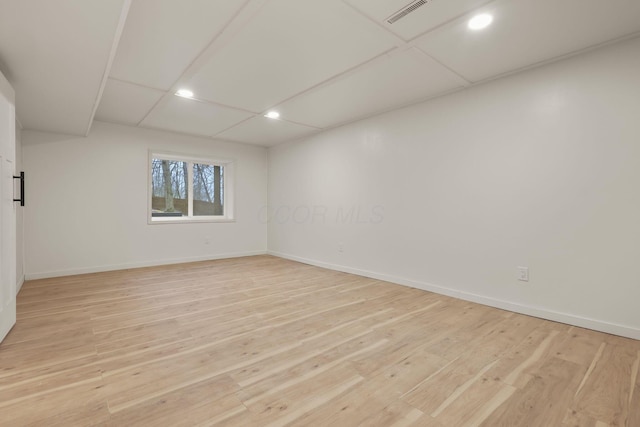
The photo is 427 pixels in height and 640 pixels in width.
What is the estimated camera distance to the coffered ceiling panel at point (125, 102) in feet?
10.3

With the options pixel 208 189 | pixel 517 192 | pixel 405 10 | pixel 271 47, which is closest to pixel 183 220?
pixel 208 189

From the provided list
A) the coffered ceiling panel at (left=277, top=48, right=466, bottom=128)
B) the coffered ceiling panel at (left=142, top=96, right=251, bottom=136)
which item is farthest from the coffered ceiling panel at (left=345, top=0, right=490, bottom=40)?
the coffered ceiling panel at (left=142, top=96, right=251, bottom=136)

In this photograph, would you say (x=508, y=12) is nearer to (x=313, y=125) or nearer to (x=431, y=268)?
(x=431, y=268)

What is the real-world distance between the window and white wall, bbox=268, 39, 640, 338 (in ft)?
9.03

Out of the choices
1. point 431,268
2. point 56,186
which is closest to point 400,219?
point 431,268

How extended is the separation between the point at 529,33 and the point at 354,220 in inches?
114

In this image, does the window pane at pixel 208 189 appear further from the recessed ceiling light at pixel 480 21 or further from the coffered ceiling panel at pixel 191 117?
the recessed ceiling light at pixel 480 21

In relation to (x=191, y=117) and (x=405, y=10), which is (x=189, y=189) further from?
(x=405, y=10)

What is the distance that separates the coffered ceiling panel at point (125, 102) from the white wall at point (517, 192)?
2688mm

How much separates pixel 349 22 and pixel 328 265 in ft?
11.7

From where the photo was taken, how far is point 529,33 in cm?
218

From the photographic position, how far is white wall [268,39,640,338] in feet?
7.59

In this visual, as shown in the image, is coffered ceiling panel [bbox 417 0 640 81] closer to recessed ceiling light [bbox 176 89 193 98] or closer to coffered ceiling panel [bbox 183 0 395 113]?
coffered ceiling panel [bbox 183 0 395 113]

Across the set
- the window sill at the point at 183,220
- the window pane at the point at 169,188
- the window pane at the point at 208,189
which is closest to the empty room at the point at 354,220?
the window sill at the point at 183,220
